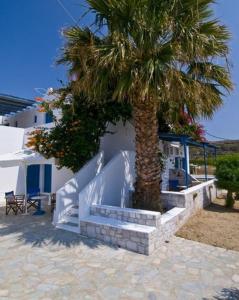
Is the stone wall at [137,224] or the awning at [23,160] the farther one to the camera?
the awning at [23,160]

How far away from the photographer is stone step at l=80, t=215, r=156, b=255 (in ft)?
25.9

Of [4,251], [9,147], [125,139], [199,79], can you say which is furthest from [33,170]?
[199,79]

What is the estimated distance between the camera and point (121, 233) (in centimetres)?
849

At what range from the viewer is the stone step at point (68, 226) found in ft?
33.2

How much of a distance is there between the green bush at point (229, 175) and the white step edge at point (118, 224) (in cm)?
827

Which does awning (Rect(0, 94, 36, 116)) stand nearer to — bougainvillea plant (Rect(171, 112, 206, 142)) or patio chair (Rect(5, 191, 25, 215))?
patio chair (Rect(5, 191, 25, 215))

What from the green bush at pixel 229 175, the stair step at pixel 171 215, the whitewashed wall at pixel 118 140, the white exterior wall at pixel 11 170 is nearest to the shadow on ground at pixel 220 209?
the green bush at pixel 229 175

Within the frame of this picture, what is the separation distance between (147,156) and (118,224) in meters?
3.19

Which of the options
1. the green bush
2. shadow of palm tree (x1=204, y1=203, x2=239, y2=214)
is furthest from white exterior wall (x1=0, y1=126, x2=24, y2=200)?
the green bush

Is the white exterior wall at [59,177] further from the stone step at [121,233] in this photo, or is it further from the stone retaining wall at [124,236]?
the stone retaining wall at [124,236]

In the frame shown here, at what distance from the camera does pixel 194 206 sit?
12609mm

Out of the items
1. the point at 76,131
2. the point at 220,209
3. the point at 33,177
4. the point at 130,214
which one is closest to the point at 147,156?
the point at 130,214

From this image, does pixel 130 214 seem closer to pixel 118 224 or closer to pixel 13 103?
pixel 118 224

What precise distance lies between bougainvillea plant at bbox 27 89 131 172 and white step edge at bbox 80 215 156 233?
397 cm
